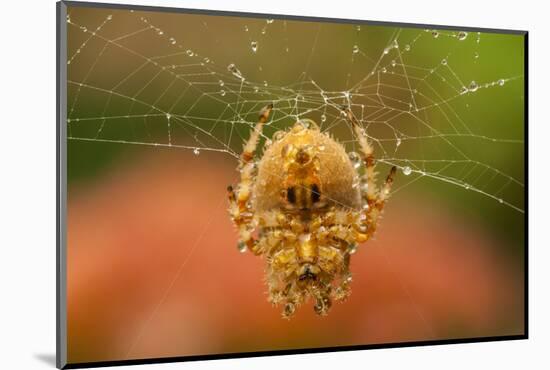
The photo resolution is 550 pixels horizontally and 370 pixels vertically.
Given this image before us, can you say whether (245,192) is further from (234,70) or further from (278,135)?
(234,70)

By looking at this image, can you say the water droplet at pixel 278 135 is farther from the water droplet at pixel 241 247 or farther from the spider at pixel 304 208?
the water droplet at pixel 241 247

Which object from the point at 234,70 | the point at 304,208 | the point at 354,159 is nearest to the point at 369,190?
the point at 354,159

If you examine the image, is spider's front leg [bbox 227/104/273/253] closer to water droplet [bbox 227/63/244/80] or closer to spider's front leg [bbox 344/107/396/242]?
water droplet [bbox 227/63/244/80]

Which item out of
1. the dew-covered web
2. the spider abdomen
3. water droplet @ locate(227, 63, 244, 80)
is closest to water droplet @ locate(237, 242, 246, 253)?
the spider abdomen

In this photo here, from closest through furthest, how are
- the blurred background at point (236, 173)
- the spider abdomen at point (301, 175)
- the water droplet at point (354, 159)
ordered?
the blurred background at point (236, 173)
the spider abdomen at point (301, 175)
the water droplet at point (354, 159)

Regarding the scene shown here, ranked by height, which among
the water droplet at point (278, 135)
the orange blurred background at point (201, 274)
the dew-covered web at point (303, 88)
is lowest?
the orange blurred background at point (201, 274)

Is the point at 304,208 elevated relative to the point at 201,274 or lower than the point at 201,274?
elevated

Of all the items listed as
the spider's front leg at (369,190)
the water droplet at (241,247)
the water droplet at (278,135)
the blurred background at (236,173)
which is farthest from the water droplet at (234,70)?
the water droplet at (241,247)
